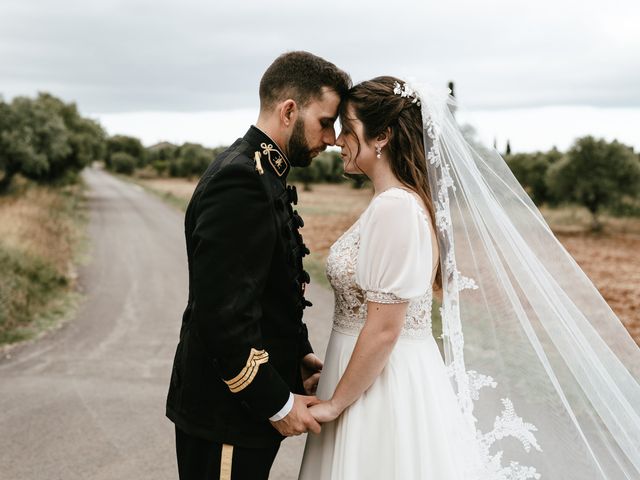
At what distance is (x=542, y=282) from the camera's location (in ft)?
9.24

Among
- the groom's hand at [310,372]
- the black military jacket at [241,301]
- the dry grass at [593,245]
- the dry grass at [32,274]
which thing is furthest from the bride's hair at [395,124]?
the dry grass at [32,274]

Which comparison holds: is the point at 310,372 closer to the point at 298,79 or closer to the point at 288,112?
the point at 288,112

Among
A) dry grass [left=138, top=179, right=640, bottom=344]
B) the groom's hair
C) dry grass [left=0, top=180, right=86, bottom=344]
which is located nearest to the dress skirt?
the groom's hair

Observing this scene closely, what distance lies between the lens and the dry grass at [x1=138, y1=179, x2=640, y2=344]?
12820mm

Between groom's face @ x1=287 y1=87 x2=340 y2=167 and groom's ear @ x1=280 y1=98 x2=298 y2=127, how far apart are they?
0.02 meters

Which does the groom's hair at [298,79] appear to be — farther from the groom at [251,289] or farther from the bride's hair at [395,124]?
the bride's hair at [395,124]

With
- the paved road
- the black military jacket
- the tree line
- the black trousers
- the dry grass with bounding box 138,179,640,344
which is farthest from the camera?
the tree line

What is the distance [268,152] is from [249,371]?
35.0 inches

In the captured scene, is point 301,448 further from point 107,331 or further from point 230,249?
point 107,331

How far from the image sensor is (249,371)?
2.32 metres

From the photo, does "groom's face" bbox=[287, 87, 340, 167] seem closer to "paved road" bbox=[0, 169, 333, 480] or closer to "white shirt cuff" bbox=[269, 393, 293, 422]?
"white shirt cuff" bbox=[269, 393, 293, 422]

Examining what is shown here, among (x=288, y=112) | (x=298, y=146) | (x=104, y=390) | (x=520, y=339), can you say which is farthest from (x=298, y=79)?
(x=104, y=390)

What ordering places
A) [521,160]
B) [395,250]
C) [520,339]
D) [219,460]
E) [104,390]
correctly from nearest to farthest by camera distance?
[395,250], [219,460], [520,339], [104,390], [521,160]

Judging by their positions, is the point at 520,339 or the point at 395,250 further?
the point at 520,339
